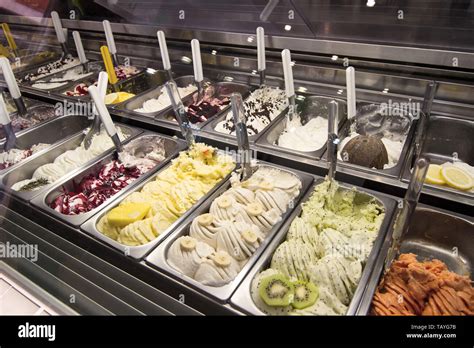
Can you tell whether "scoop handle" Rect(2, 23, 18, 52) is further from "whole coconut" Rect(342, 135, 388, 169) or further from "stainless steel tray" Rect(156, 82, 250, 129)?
"whole coconut" Rect(342, 135, 388, 169)

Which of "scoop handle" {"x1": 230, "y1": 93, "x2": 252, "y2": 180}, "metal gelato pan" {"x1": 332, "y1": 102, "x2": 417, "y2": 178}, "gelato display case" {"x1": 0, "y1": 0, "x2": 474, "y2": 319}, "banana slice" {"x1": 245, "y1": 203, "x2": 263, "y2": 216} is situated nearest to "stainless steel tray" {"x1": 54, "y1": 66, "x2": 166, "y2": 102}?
"gelato display case" {"x1": 0, "y1": 0, "x2": 474, "y2": 319}

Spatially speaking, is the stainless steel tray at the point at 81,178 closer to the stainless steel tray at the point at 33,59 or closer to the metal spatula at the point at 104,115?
the metal spatula at the point at 104,115

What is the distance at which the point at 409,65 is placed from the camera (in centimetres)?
242

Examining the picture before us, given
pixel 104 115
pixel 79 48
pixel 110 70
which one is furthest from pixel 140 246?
pixel 79 48

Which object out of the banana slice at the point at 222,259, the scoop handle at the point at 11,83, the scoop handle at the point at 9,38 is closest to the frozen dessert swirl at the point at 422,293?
the banana slice at the point at 222,259

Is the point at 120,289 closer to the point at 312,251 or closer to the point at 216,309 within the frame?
the point at 216,309

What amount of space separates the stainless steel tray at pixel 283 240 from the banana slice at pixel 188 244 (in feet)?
0.97

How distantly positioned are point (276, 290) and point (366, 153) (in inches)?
39.6

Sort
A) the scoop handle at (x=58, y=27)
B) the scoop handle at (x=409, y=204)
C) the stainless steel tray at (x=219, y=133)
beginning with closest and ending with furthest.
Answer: the scoop handle at (x=409, y=204)
the stainless steel tray at (x=219, y=133)
the scoop handle at (x=58, y=27)

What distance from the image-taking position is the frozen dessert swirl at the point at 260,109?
101 inches

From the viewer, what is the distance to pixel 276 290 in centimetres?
144

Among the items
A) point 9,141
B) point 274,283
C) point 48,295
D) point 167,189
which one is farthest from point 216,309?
point 9,141

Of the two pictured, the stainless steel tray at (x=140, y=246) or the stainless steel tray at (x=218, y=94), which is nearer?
the stainless steel tray at (x=140, y=246)

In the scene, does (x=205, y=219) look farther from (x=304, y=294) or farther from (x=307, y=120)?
(x=307, y=120)
